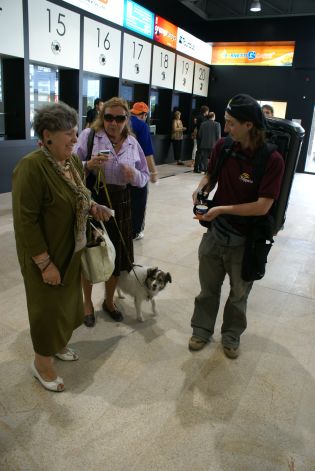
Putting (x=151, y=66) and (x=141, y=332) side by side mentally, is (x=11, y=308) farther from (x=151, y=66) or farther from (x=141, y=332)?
(x=151, y=66)

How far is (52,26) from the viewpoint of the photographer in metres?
6.04

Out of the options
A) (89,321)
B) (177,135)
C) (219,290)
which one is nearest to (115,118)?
(219,290)

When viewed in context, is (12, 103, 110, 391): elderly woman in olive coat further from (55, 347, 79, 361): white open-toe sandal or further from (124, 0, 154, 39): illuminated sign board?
(124, 0, 154, 39): illuminated sign board

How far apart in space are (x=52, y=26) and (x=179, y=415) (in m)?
6.17

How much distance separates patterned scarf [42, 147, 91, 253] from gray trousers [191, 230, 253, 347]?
2.59 feet

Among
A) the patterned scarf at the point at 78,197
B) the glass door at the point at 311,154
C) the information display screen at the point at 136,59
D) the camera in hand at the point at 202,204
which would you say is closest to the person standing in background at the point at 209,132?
the information display screen at the point at 136,59

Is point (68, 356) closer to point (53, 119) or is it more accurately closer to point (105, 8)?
point (53, 119)

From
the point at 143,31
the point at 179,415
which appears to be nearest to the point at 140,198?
the point at 179,415

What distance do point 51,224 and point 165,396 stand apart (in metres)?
1.08

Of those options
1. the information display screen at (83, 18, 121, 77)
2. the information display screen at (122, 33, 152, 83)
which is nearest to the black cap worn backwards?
the information display screen at (83, 18, 121, 77)

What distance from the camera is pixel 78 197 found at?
1.70 meters

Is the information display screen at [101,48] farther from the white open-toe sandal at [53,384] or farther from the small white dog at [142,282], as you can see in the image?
the white open-toe sandal at [53,384]

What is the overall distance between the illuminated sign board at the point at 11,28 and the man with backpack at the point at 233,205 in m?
4.61

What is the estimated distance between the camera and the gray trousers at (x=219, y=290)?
7.18 feet
